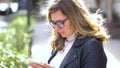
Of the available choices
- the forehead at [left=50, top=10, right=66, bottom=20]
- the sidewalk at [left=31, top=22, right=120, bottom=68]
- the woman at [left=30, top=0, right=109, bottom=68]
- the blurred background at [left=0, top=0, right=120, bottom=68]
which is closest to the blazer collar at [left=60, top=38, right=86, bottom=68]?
the woman at [left=30, top=0, right=109, bottom=68]

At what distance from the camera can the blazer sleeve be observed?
10.6ft

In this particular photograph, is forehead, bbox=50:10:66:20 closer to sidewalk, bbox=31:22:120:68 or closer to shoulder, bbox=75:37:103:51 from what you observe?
shoulder, bbox=75:37:103:51

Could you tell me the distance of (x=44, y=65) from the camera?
131 inches

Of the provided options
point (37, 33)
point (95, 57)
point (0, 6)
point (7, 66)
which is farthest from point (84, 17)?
point (37, 33)

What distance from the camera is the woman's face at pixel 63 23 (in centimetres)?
341

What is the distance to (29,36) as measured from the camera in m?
10.6

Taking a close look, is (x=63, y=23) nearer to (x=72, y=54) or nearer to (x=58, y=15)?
(x=58, y=15)

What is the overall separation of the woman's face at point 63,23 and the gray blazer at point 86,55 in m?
0.09

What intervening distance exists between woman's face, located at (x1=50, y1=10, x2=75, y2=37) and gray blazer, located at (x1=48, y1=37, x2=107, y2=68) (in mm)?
94

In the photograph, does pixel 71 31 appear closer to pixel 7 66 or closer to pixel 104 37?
pixel 104 37

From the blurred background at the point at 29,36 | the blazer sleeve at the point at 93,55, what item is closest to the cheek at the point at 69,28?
the blazer sleeve at the point at 93,55

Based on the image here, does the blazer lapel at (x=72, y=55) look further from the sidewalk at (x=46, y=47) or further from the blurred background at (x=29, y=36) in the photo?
the sidewalk at (x=46, y=47)

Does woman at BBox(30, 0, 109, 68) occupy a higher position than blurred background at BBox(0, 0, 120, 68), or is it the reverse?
woman at BBox(30, 0, 109, 68)

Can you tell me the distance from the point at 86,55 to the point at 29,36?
736 cm
